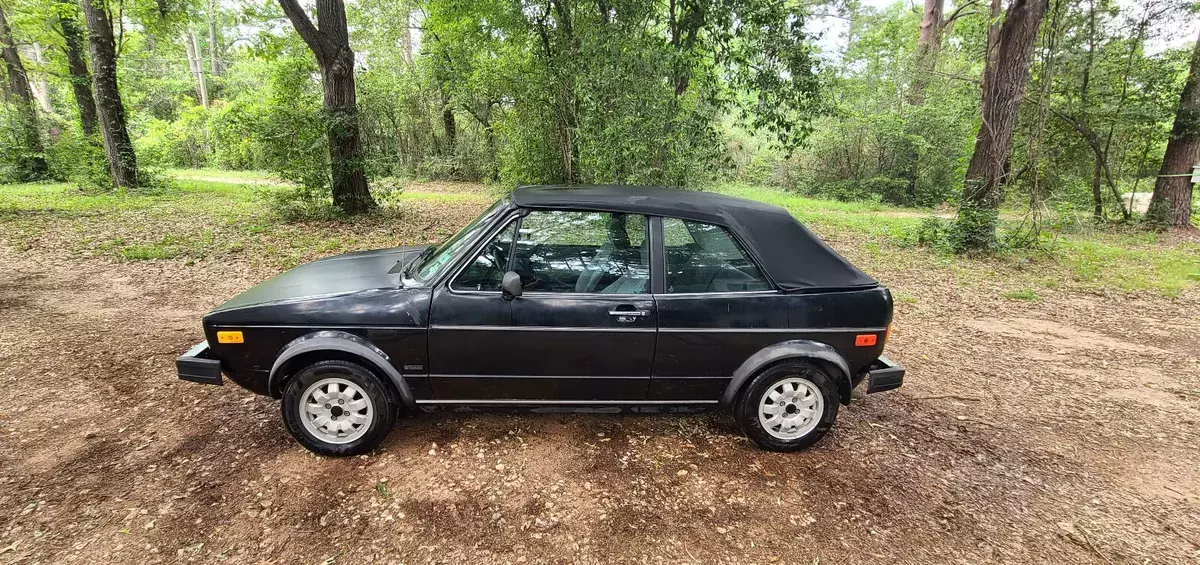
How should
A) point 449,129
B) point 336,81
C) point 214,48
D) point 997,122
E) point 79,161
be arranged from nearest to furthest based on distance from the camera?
point 997,122 → point 336,81 → point 79,161 → point 449,129 → point 214,48

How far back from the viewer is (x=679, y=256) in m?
3.22

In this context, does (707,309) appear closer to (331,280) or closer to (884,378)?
(884,378)

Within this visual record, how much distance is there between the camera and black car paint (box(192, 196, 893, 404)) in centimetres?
308

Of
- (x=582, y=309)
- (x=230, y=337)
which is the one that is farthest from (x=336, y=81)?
(x=582, y=309)

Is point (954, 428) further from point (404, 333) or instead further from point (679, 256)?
point (404, 333)

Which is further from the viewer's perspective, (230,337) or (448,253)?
(448,253)

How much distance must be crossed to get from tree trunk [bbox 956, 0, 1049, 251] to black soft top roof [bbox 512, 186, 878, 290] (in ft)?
24.7

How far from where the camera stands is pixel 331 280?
345 centimetres

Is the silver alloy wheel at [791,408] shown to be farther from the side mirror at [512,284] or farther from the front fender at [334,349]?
the front fender at [334,349]

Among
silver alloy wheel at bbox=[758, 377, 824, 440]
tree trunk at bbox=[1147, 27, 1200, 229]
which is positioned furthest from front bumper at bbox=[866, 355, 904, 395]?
tree trunk at bbox=[1147, 27, 1200, 229]

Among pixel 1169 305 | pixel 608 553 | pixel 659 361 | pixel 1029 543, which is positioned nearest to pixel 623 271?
pixel 659 361

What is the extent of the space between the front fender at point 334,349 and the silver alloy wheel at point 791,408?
86.7 inches

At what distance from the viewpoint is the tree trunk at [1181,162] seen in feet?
33.2

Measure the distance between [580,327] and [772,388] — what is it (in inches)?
49.0
